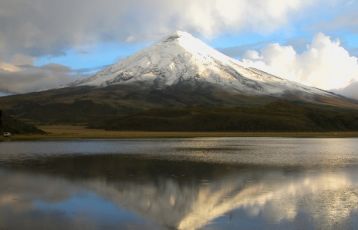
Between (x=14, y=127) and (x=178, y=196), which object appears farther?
(x=14, y=127)

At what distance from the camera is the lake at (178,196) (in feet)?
70.7

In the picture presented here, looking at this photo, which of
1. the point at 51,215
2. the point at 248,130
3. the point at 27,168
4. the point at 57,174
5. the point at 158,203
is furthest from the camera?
the point at 248,130

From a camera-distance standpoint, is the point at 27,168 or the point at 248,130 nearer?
the point at 27,168

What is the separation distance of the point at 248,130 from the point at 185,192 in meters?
142

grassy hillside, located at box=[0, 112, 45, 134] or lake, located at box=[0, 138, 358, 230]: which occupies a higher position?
grassy hillside, located at box=[0, 112, 45, 134]

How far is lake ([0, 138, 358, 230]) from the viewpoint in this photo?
70.7ft

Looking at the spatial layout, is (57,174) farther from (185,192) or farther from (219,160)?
(219,160)

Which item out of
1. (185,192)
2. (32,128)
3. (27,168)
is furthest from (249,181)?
(32,128)

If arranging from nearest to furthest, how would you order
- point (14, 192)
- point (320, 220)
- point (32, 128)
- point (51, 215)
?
point (320, 220)
point (51, 215)
point (14, 192)
point (32, 128)

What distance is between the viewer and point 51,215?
75.7 ft

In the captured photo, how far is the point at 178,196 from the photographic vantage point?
2853 centimetres

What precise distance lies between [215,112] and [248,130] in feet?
77.1

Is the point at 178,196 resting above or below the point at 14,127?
below

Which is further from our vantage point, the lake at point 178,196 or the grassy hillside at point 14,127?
the grassy hillside at point 14,127
